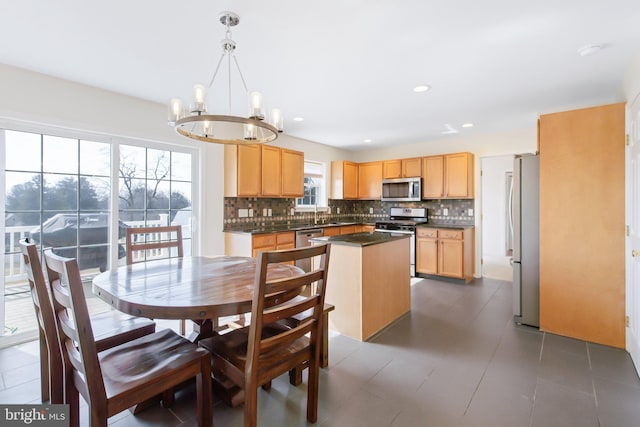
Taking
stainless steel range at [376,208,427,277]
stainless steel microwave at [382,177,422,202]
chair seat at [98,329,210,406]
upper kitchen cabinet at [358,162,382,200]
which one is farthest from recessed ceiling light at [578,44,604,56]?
upper kitchen cabinet at [358,162,382,200]

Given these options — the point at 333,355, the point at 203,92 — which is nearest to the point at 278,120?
the point at 203,92

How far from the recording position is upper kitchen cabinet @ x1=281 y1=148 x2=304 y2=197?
4.65 metres

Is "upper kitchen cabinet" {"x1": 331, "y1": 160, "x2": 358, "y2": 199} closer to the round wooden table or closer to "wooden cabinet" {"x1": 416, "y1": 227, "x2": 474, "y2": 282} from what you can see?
"wooden cabinet" {"x1": 416, "y1": 227, "x2": 474, "y2": 282}

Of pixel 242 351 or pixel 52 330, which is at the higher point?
pixel 52 330

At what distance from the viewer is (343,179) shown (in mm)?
5906

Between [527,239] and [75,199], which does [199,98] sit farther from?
[527,239]

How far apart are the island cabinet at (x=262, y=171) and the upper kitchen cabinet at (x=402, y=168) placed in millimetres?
1826

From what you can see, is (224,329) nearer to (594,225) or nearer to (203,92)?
(203,92)

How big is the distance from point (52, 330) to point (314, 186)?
4697mm

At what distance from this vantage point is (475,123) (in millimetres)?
4246

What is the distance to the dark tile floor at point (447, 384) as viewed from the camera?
1.68m

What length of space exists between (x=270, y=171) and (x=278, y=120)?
86.3 inches

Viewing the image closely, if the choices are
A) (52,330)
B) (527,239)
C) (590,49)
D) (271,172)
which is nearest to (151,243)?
(52,330)

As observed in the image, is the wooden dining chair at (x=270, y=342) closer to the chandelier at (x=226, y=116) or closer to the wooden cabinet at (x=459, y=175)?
the chandelier at (x=226, y=116)
